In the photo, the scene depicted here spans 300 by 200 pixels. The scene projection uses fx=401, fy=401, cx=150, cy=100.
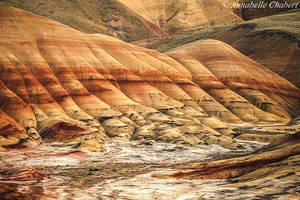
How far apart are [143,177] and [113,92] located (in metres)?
36.1

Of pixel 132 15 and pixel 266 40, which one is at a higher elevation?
pixel 132 15

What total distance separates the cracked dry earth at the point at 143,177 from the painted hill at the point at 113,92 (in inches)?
285

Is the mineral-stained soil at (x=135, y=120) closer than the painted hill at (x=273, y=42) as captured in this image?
Yes

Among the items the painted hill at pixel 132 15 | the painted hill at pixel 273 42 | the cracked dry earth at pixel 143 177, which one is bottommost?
the cracked dry earth at pixel 143 177

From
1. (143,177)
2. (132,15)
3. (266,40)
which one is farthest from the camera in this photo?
(132,15)

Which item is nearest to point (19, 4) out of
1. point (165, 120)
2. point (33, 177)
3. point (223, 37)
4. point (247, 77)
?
point (223, 37)

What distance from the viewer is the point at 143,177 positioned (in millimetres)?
33062

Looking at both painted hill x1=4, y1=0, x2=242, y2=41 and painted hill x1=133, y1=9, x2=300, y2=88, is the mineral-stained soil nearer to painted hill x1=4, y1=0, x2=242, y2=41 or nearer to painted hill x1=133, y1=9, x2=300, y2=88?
painted hill x1=133, y1=9, x2=300, y2=88

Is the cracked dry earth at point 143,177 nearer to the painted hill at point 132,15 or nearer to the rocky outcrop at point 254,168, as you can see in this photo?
the rocky outcrop at point 254,168

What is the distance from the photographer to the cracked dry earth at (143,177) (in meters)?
24.8

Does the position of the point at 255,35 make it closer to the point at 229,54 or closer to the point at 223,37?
the point at 223,37

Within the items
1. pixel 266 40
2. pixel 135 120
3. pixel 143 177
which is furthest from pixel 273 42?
pixel 143 177

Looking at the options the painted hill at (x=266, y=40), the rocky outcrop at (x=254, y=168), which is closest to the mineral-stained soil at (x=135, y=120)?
the rocky outcrop at (x=254, y=168)

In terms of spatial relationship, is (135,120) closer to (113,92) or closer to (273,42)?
(113,92)
